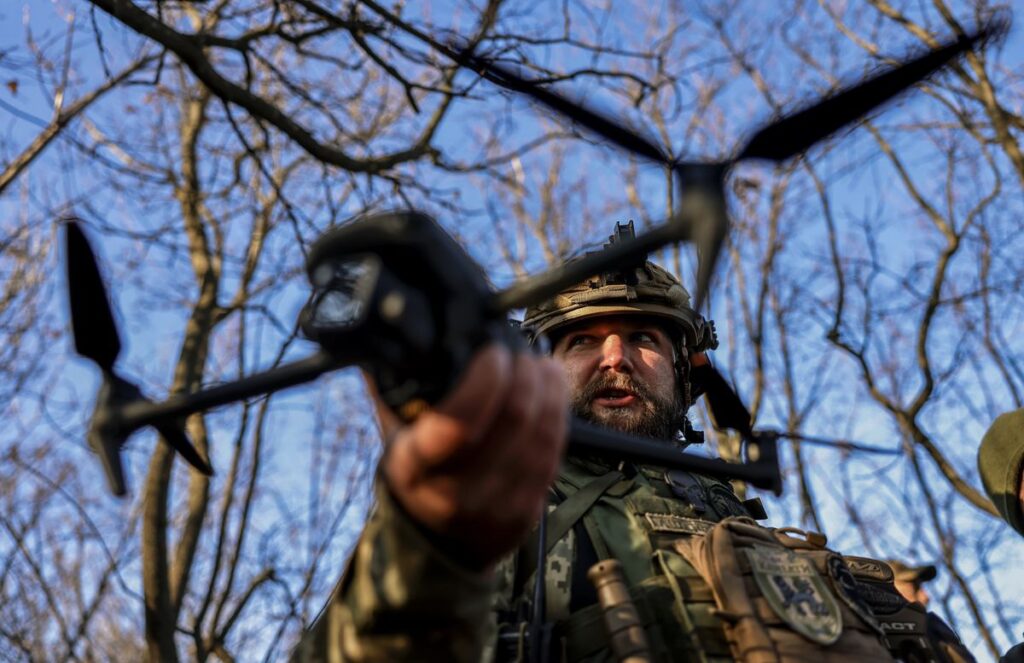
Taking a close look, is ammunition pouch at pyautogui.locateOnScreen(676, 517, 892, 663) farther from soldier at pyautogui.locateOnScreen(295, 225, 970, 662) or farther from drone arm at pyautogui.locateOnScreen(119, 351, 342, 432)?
drone arm at pyautogui.locateOnScreen(119, 351, 342, 432)

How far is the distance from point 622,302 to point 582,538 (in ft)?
3.84

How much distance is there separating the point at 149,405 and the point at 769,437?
135 cm

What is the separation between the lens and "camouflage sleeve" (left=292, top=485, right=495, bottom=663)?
171 cm

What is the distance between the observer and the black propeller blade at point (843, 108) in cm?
173

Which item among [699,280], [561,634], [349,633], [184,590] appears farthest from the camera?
[184,590]

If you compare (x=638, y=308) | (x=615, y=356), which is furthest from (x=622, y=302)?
(x=615, y=356)

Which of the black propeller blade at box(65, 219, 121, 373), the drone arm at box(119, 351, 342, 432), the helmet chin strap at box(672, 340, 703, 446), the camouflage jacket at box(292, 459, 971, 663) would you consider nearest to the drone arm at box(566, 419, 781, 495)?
the camouflage jacket at box(292, 459, 971, 663)

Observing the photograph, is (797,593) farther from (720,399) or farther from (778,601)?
(720,399)

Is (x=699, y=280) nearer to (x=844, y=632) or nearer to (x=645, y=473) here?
(x=844, y=632)

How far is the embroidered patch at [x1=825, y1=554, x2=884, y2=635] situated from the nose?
1.04 m

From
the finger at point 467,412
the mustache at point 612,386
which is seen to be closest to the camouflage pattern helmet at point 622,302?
the mustache at point 612,386

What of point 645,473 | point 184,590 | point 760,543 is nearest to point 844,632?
point 760,543

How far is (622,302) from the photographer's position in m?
3.89

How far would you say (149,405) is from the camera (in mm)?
1857
